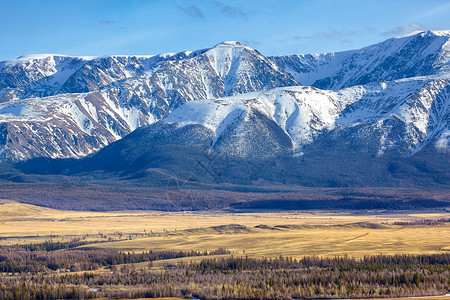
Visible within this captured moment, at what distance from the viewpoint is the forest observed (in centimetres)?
11600

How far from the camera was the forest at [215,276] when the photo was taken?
11600cm

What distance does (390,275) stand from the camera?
12600 cm

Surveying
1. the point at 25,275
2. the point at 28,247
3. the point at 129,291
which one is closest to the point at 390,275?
the point at 129,291

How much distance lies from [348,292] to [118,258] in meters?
67.9

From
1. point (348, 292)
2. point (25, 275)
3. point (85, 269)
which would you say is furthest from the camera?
point (85, 269)

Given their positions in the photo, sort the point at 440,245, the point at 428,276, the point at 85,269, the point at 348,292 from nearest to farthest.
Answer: the point at 348,292
the point at 428,276
the point at 85,269
the point at 440,245

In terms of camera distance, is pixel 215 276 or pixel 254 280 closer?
pixel 254 280

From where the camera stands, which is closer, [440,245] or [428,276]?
[428,276]

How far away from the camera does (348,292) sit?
11344cm

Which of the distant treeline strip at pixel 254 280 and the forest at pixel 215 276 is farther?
the forest at pixel 215 276

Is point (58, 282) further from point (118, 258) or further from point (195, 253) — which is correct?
point (195, 253)

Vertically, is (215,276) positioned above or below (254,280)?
below

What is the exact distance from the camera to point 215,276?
5305 inches

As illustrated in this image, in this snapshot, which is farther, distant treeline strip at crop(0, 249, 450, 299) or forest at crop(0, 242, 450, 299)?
forest at crop(0, 242, 450, 299)
